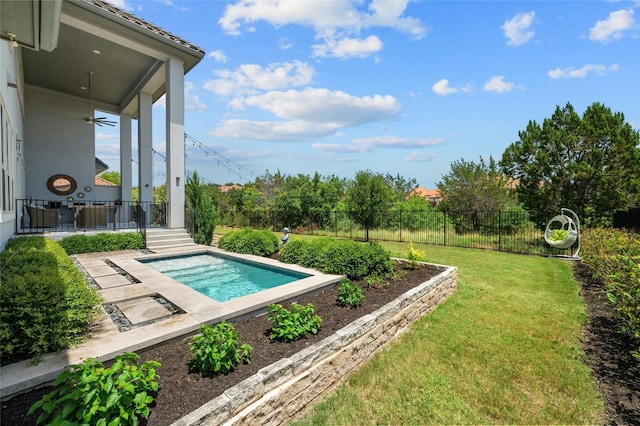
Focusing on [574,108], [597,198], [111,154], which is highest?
[574,108]

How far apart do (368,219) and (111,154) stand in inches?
520

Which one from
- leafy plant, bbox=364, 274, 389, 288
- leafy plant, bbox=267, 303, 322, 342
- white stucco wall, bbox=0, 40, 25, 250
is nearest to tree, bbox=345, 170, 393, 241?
leafy plant, bbox=364, 274, 389, 288

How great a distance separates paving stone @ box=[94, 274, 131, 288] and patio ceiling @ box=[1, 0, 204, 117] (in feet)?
19.1

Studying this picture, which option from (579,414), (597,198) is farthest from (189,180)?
(597,198)

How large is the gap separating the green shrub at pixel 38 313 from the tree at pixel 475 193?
1556 cm

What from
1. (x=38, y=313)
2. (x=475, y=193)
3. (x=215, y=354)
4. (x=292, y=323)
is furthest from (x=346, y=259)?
(x=475, y=193)

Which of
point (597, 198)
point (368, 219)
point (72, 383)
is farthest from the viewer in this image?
point (368, 219)

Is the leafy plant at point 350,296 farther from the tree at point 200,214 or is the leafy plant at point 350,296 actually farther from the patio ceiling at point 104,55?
the patio ceiling at point 104,55

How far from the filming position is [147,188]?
41.9ft

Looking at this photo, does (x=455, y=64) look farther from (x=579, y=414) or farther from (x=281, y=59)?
(x=579, y=414)

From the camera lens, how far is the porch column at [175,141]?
9883mm

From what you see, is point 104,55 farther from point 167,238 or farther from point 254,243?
point 254,243

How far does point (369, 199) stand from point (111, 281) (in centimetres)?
1012

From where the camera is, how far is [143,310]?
3902 millimetres
